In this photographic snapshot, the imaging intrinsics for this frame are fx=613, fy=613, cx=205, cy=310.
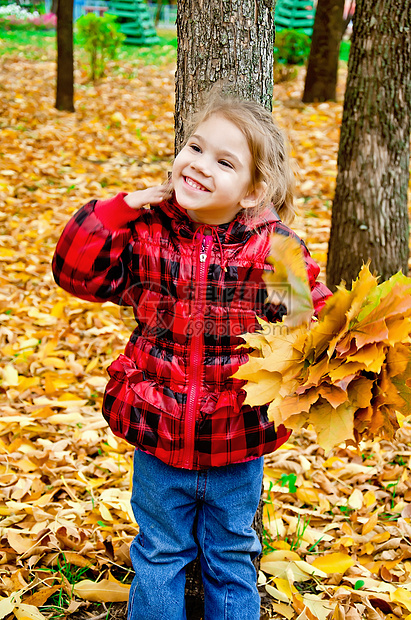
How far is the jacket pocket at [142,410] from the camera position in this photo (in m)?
1.67

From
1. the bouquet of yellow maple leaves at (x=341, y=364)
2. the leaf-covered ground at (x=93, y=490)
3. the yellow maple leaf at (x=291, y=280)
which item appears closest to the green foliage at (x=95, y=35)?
the leaf-covered ground at (x=93, y=490)

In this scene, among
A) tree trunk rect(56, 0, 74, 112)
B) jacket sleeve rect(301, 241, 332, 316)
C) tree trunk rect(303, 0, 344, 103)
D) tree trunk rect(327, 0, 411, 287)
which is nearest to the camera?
jacket sleeve rect(301, 241, 332, 316)

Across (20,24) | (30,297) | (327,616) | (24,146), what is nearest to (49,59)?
(24,146)

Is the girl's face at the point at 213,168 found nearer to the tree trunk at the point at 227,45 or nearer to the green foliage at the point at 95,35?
the tree trunk at the point at 227,45

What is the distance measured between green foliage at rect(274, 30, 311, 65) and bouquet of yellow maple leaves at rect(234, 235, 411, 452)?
33.7ft

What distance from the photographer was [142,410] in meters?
1.69

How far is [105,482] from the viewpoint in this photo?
2582mm

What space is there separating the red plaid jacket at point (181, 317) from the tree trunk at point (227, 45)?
42 centimetres

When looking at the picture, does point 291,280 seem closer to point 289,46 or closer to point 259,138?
point 259,138

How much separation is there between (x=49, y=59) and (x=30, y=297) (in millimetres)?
10499

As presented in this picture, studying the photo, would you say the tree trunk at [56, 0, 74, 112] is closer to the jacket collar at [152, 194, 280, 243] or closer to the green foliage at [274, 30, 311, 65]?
the green foliage at [274, 30, 311, 65]

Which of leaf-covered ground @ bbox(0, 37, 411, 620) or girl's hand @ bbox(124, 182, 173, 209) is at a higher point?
girl's hand @ bbox(124, 182, 173, 209)

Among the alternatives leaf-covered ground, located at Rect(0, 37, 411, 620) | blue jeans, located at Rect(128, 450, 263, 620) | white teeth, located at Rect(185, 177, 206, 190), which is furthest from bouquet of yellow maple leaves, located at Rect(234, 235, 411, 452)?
leaf-covered ground, located at Rect(0, 37, 411, 620)

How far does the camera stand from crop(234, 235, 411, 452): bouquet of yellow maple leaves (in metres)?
1.38
